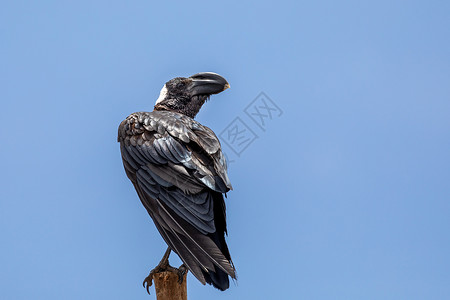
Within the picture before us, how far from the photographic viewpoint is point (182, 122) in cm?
656

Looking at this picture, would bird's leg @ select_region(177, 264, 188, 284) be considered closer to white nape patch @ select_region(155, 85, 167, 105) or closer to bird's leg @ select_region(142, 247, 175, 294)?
bird's leg @ select_region(142, 247, 175, 294)

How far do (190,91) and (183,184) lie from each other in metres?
2.39

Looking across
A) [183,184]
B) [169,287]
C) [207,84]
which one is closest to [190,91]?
[207,84]

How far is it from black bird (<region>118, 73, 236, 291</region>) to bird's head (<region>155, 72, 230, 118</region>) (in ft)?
3.63

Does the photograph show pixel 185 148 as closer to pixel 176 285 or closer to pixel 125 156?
pixel 125 156

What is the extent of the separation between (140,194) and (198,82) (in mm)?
2328

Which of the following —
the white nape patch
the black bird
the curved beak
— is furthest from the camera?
the white nape patch

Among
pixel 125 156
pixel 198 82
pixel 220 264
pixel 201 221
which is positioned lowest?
pixel 220 264

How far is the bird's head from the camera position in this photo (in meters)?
7.80

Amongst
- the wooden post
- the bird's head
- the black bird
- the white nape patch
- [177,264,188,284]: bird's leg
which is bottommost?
the wooden post

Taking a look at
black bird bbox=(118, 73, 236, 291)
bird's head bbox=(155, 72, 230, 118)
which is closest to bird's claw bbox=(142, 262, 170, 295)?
black bird bbox=(118, 73, 236, 291)

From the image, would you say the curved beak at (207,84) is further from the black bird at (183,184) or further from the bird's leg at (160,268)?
the bird's leg at (160,268)

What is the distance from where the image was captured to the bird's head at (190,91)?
780 cm

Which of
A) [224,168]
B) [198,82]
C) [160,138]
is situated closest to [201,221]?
[224,168]
